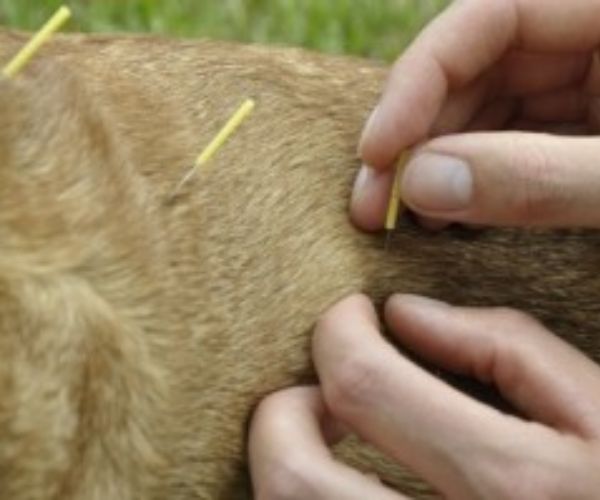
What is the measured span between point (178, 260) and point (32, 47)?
279 millimetres

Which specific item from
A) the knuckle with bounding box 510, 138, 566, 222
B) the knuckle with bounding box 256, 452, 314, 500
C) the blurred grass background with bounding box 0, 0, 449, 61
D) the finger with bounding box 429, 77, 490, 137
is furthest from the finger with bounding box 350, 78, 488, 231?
the blurred grass background with bounding box 0, 0, 449, 61

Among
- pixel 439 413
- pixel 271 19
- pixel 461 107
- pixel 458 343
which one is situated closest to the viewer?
pixel 439 413

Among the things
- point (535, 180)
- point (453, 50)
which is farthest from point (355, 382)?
point (453, 50)

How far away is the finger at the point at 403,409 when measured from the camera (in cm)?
176

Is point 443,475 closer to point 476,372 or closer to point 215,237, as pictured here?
point 476,372

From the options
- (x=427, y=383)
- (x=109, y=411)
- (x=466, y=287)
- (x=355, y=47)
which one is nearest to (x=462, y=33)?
(x=466, y=287)

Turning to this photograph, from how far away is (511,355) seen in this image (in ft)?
6.10

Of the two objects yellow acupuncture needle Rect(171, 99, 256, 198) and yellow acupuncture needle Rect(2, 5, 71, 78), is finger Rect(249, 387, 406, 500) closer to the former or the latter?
yellow acupuncture needle Rect(171, 99, 256, 198)

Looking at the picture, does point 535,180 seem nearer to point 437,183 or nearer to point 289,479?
point 437,183

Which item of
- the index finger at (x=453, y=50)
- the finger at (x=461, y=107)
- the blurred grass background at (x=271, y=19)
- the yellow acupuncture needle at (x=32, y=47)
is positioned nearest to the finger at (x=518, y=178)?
the index finger at (x=453, y=50)

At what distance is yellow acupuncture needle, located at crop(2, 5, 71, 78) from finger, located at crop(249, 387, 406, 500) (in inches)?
18.1

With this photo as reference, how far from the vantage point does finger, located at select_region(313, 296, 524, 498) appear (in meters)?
1.76

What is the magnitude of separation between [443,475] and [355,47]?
2021 millimetres

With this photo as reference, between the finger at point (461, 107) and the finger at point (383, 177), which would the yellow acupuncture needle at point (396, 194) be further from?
the finger at point (461, 107)
